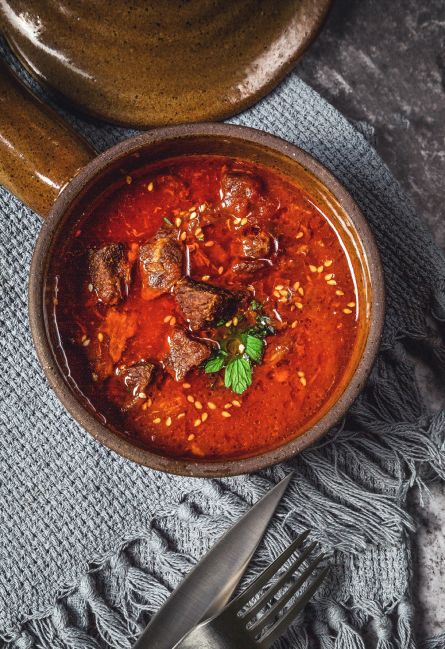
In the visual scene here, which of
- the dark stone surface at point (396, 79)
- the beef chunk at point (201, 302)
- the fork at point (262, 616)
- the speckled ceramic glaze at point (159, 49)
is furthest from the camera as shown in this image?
the dark stone surface at point (396, 79)

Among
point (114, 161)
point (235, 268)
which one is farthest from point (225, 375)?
point (114, 161)

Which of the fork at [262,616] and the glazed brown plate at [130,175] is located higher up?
the glazed brown plate at [130,175]

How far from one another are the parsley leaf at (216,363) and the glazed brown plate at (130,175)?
0.84 ft

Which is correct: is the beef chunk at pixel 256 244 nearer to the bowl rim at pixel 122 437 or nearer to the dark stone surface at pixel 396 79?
the bowl rim at pixel 122 437

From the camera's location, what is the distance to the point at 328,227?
86.1 inches

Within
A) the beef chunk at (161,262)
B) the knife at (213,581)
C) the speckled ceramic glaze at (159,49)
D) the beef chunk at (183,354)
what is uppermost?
the speckled ceramic glaze at (159,49)

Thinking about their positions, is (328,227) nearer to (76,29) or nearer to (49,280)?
(49,280)

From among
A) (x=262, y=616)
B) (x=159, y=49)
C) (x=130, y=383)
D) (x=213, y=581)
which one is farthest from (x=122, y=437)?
(x=159, y=49)

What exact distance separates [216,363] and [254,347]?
0.39ft

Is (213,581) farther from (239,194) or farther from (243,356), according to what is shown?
(239,194)

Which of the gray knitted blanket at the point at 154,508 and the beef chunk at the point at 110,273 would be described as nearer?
the beef chunk at the point at 110,273

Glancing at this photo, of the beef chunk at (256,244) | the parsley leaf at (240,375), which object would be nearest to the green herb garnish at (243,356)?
the parsley leaf at (240,375)

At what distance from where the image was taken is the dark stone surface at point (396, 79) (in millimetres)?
2590

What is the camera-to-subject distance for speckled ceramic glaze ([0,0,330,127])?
2363mm
